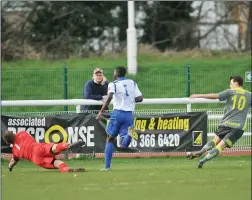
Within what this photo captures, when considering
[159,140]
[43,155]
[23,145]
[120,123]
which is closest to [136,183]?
[43,155]

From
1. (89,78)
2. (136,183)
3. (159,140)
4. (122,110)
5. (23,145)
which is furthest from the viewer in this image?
(89,78)

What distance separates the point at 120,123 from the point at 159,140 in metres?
2.94

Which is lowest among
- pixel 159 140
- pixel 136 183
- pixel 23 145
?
pixel 136 183

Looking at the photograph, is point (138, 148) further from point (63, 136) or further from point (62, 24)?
point (62, 24)

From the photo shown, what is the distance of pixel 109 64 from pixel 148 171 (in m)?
18.7

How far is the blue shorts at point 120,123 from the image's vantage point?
48.9 ft

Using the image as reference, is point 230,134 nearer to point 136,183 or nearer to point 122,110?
point 122,110

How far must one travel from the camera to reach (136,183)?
12.4m

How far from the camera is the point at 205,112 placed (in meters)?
18.0

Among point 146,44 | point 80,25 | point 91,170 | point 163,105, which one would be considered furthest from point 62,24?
point 91,170

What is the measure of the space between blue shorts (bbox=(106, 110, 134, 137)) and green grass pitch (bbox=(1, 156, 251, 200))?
69 cm

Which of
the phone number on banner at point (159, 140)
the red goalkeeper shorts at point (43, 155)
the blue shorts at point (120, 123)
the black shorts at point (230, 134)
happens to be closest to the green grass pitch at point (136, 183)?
the red goalkeeper shorts at point (43, 155)

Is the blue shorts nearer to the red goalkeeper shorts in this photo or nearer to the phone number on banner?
the red goalkeeper shorts

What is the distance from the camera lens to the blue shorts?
14891mm
